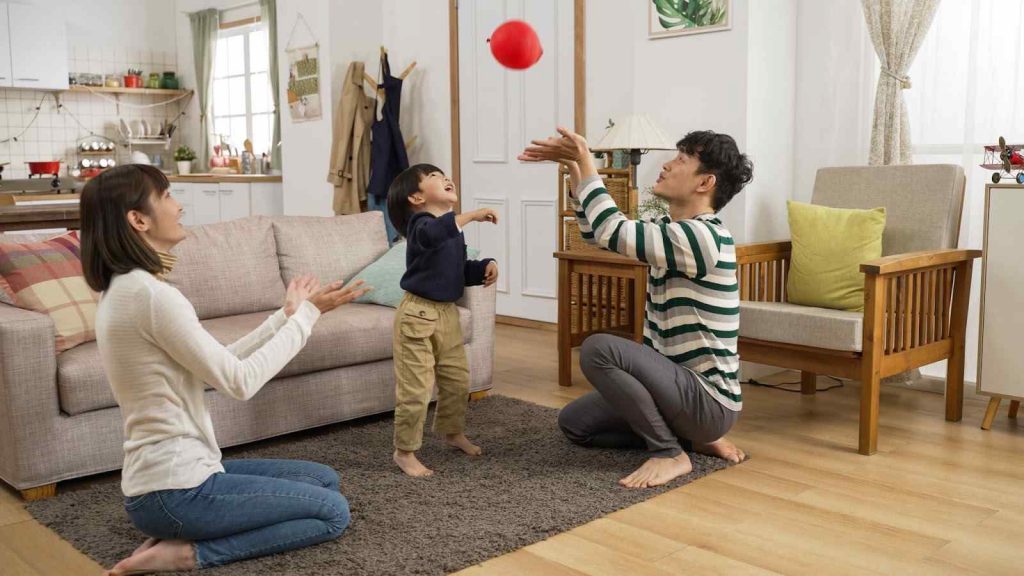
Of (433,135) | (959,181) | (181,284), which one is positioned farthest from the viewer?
(433,135)

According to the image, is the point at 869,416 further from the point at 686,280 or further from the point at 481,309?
the point at 481,309

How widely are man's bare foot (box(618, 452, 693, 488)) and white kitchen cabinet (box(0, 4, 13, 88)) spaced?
6575 millimetres

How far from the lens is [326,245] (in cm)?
397

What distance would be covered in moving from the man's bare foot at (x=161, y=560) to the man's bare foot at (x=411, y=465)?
0.80m

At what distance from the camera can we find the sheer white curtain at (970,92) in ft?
12.4

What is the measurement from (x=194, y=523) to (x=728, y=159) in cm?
182

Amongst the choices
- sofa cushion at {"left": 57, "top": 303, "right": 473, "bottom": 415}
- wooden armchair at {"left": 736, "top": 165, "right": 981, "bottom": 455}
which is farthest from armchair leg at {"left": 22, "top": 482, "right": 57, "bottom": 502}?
wooden armchair at {"left": 736, "top": 165, "right": 981, "bottom": 455}

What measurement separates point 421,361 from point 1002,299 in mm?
2129

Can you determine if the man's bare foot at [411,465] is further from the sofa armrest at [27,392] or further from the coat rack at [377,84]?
the coat rack at [377,84]

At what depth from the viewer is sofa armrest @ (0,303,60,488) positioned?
2670mm

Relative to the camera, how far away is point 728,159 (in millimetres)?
2885

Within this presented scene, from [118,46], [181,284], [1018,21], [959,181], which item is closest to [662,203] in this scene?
[959,181]

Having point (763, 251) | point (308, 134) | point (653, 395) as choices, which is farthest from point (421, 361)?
point (308, 134)

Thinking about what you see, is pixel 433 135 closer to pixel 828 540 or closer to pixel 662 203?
pixel 662 203
